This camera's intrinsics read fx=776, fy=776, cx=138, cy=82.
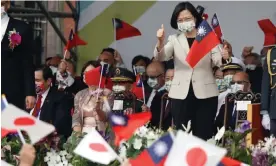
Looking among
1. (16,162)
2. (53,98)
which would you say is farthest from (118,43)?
(16,162)

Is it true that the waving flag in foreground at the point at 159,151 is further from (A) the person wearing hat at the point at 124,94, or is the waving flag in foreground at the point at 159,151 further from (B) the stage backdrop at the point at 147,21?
(B) the stage backdrop at the point at 147,21

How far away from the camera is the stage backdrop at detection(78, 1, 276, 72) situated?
30.2 ft

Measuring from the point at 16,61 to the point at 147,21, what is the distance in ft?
13.9

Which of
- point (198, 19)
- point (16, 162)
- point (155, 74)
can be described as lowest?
point (16, 162)

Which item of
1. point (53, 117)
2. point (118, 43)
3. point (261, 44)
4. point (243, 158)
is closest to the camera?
point (243, 158)

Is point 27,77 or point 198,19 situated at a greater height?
point 198,19

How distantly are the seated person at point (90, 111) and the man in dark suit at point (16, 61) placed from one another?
Answer: 1.00m

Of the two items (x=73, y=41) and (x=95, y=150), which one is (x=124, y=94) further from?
(x=95, y=150)

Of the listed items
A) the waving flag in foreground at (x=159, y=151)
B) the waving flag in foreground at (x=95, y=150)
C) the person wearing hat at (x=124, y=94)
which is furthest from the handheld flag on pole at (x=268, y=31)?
the waving flag in foreground at (x=159, y=151)

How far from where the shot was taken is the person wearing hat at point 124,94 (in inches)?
295

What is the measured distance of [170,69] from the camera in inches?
321

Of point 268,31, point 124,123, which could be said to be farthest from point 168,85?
point 124,123

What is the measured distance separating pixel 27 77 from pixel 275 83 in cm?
195

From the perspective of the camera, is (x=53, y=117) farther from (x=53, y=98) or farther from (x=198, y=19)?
(x=198, y=19)
